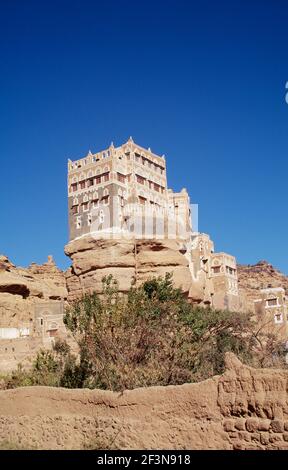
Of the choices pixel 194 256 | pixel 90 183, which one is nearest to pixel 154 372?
pixel 90 183

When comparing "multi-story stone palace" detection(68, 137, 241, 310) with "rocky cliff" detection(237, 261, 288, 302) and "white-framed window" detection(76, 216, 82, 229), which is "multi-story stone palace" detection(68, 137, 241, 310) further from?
"rocky cliff" detection(237, 261, 288, 302)

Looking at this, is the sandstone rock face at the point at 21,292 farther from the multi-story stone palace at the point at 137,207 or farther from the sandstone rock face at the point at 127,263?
the multi-story stone palace at the point at 137,207

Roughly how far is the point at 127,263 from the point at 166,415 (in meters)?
26.3

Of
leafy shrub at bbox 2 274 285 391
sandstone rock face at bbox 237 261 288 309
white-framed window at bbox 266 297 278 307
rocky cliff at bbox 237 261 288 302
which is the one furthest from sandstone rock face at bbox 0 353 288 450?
rocky cliff at bbox 237 261 288 302

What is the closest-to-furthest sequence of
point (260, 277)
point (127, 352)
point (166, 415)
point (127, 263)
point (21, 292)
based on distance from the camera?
point (166, 415)
point (127, 352)
point (127, 263)
point (21, 292)
point (260, 277)

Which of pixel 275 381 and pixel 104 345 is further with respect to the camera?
pixel 104 345

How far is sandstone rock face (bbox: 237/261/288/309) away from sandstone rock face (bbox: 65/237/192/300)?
112ft

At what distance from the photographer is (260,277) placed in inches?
3226

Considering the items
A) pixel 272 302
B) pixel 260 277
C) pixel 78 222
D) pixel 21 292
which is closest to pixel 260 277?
pixel 260 277

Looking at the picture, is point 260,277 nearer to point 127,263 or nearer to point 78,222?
point 78,222

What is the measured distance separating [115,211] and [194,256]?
9776 mm

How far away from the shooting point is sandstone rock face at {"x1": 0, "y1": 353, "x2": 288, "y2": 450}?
828 centimetres

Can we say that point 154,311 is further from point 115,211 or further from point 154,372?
point 115,211
